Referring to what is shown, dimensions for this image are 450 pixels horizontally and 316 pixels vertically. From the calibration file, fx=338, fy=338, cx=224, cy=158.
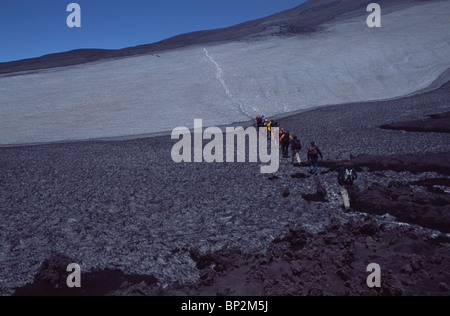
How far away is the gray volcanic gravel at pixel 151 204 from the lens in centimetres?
938

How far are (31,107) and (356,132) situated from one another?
3576 centimetres

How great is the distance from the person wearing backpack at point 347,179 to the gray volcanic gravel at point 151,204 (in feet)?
1.70

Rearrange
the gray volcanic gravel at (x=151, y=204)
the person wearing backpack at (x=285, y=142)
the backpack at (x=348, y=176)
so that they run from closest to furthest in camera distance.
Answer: the gray volcanic gravel at (x=151, y=204) < the backpack at (x=348, y=176) < the person wearing backpack at (x=285, y=142)

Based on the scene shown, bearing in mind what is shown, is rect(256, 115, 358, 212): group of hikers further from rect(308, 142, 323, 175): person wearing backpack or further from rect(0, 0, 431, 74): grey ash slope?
rect(0, 0, 431, 74): grey ash slope

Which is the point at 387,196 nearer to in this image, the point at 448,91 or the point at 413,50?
the point at 448,91

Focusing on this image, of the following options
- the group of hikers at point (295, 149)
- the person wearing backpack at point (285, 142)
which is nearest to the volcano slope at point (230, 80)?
the group of hikers at point (295, 149)

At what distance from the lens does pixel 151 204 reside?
511 inches

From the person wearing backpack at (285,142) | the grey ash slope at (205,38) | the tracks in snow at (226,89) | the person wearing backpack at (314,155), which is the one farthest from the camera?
the grey ash slope at (205,38)

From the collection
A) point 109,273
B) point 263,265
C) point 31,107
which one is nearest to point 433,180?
point 263,265

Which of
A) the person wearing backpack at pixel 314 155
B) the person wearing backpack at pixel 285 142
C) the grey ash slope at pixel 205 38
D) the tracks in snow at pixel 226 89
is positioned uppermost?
the grey ash slope at pixel 205 38

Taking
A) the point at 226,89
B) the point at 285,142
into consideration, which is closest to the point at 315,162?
the point at 285,142

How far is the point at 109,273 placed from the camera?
8516mm

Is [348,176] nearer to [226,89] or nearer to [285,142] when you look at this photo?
[285,142]

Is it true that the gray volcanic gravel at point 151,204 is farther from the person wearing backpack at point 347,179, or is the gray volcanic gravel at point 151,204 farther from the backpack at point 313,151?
the backpack at point 313,151
